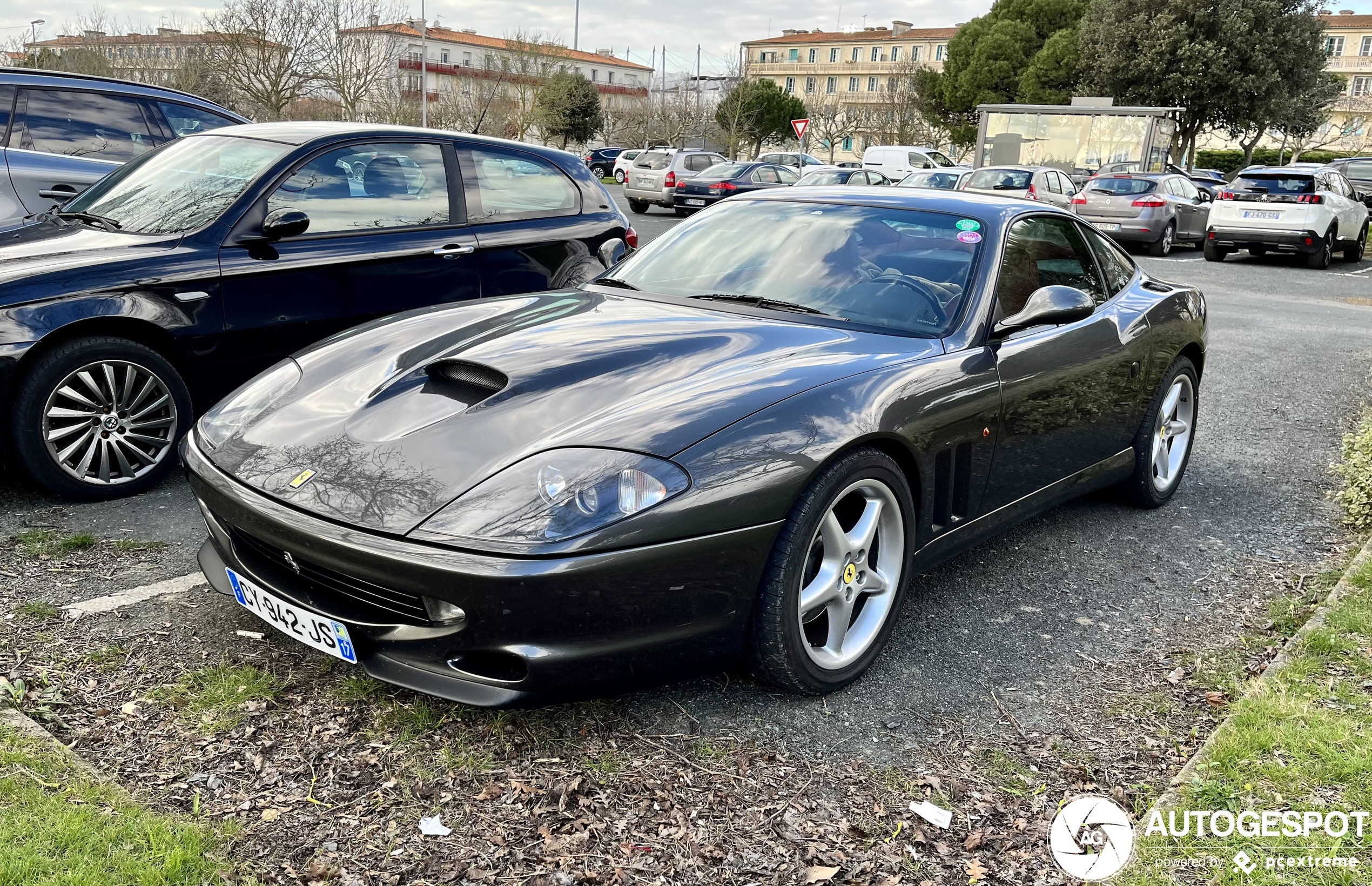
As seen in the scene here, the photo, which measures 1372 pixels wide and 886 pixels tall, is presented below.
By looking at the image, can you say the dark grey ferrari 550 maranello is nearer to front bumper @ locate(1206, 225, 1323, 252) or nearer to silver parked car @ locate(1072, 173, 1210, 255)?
front bumper @ locate(1206, 225, 1323, 252)

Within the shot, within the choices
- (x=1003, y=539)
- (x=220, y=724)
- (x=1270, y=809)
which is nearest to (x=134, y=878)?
(x=220, y=724)

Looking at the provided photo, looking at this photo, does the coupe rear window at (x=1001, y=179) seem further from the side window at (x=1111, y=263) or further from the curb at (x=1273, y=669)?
the curb at (x=1273, y=669)

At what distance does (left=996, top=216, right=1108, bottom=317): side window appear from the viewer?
3.84 m

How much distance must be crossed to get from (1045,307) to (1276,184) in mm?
17609

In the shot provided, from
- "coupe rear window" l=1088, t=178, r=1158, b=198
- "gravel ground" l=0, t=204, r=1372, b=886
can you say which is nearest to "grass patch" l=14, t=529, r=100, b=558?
"gravel ground" l=0, t=204, r=1372, b=886

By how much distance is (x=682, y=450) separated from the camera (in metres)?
2.66

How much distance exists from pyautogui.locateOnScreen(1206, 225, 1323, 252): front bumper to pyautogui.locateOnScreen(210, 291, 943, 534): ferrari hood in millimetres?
17314

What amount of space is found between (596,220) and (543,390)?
3.50 m

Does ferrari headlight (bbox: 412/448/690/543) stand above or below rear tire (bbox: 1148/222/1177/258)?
below

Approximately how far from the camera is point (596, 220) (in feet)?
20.5

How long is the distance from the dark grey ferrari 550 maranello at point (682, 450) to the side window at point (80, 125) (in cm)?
484

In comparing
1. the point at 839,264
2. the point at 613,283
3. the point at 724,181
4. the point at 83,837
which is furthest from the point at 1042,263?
the point at 724,181

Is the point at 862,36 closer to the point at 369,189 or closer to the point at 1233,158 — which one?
the point at 1233,158

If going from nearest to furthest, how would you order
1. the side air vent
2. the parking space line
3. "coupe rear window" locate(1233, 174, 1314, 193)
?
the side air vent → the parking space line → "coupe rear window" locate(1233, 174, 1314, 193)
